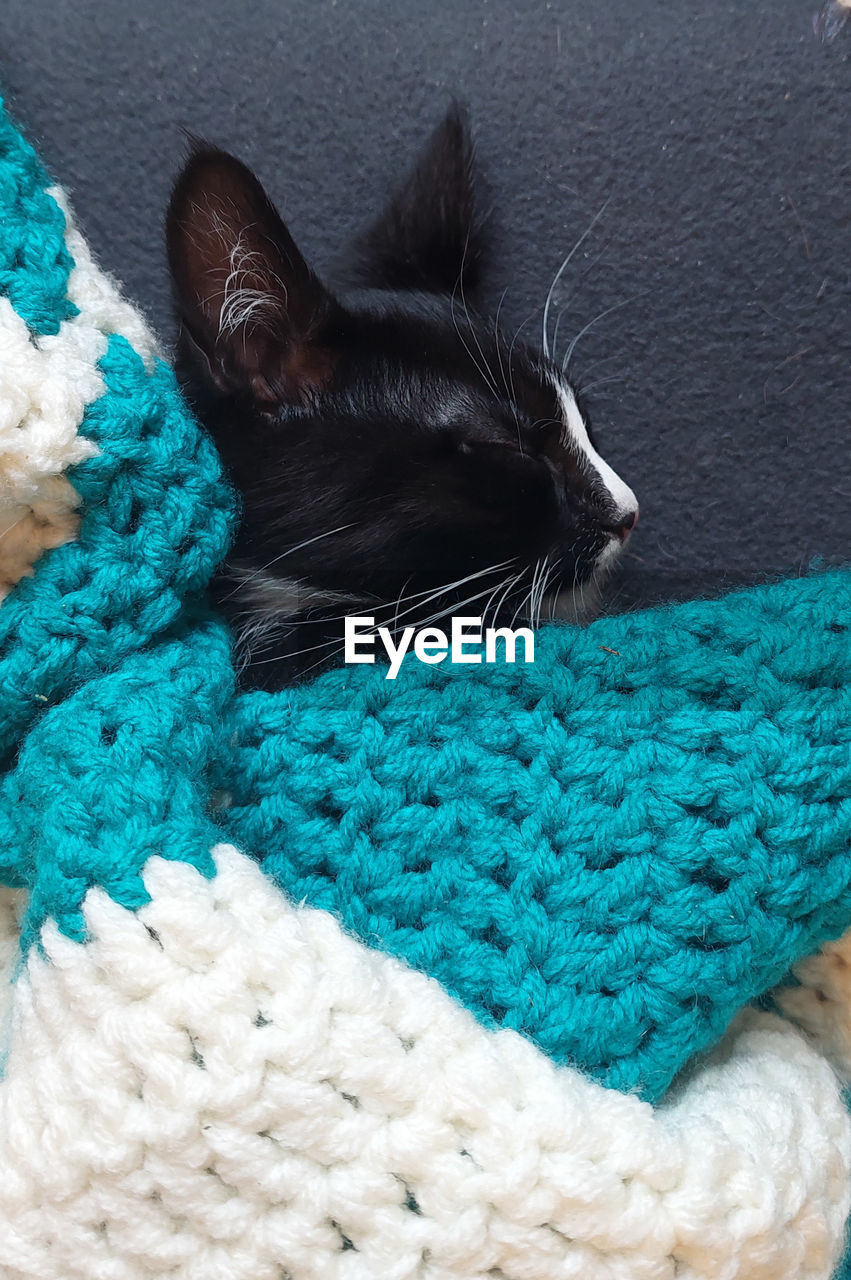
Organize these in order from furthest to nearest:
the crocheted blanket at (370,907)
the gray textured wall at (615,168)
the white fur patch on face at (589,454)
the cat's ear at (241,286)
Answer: the gray textured wall at (615,168), the white fur patch on face at (589,454), the cat's ear at (241,286), the crocheted blanket at (370,907)

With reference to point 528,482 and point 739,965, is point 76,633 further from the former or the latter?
point 739,965

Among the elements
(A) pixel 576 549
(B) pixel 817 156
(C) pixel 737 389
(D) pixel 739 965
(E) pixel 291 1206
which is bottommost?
(E) pixel 291 1206

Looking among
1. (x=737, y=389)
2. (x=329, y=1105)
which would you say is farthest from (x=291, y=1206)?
(x=737, y=389)

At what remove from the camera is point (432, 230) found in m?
0.97

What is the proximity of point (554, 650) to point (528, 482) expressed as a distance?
0.15 metres

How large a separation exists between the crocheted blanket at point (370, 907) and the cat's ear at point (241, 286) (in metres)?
0.06

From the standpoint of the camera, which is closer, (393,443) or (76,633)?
(76,633)

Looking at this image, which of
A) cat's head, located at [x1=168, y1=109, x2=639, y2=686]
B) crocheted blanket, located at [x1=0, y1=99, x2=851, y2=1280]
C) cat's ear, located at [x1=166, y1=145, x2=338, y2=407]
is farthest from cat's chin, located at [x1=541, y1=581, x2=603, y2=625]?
cat's ear, located at [x1=166, y1=145, x2=338, y2=407]

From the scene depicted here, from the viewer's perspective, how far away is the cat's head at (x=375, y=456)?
80 cm

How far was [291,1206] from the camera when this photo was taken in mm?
636

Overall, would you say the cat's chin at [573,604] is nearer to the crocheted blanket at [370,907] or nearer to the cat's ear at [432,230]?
the crocheted blanket at [370,907]

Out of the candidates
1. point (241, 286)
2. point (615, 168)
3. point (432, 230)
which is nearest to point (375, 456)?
point (241, 286)

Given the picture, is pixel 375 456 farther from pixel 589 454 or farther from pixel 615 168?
pixel 615 168

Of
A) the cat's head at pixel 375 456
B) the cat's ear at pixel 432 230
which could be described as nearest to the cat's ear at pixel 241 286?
the cat's head at pixel 375 456
